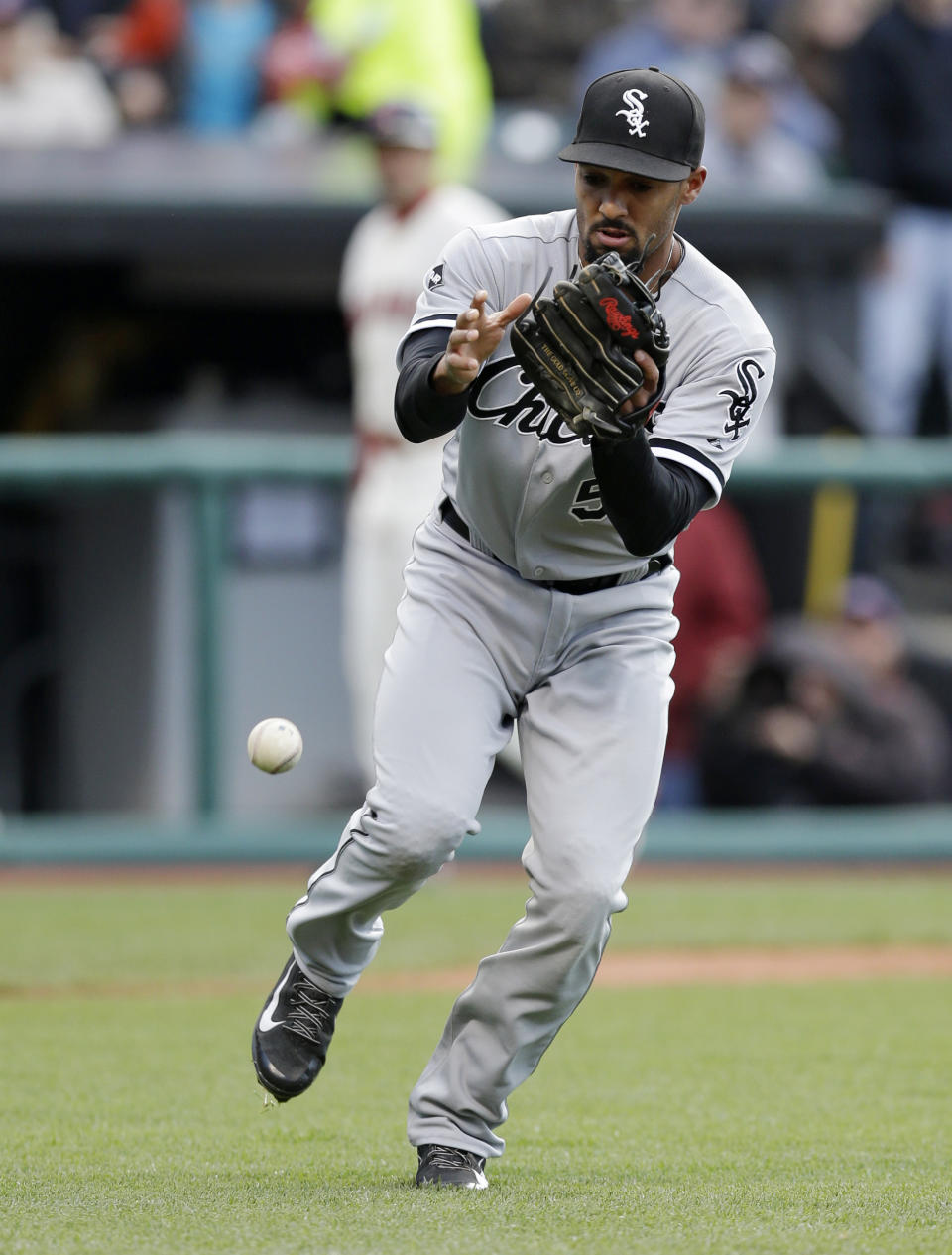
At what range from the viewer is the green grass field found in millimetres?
3113

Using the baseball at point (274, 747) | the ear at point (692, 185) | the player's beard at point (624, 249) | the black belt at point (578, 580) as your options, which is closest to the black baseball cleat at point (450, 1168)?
the baseball at point (274, 747)

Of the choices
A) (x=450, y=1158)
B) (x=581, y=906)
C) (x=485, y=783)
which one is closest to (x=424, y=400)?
(x=485, y=783)

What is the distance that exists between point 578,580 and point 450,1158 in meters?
0.98

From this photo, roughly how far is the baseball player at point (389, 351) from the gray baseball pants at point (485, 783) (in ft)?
10.8

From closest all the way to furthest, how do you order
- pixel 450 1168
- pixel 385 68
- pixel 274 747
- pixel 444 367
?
pixel 444 367, pixel 450 1168, pixel 274 747, pixel 385 68

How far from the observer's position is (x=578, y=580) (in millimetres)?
3604

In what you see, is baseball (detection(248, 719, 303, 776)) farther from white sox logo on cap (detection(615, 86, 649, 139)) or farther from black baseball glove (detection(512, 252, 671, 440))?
white sox logo on cap (detection(615, 86, 649, 139))

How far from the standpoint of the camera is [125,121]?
416 inches

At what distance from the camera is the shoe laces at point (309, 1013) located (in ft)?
11.8

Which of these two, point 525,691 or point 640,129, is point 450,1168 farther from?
point 640,129

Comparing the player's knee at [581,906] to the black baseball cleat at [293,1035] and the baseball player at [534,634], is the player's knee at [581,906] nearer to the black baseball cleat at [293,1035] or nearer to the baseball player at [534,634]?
the baseball player at [534,634]

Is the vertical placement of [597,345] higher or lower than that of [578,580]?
higher

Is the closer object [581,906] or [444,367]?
[444,367]

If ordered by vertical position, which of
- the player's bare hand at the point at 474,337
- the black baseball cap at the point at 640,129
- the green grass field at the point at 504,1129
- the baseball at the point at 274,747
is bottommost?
the green grass field at the point at 504,1129
